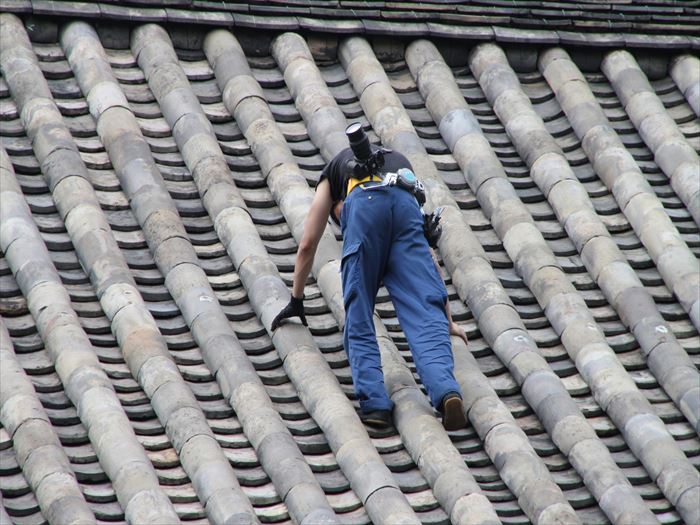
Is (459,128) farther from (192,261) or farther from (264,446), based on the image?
(264,446)

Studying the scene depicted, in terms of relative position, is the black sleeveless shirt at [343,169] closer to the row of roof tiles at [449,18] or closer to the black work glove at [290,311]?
the black work glove at [290,311]

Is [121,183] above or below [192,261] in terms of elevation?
above

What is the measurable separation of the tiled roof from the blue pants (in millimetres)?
161

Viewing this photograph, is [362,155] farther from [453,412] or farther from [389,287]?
[453,412]

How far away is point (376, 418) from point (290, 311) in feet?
2.28

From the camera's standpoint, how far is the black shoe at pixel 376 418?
6.52m

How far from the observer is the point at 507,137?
862 cm

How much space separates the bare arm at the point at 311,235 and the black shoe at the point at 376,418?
68cm

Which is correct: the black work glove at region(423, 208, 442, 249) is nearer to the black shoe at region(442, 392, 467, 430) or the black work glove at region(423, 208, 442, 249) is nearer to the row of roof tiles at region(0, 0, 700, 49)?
the black shoe at region(442, 392, 467, 430)

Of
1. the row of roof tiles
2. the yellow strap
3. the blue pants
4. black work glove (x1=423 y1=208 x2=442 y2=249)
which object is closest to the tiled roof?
the row of roof tiles

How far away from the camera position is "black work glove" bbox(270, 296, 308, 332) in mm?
6848

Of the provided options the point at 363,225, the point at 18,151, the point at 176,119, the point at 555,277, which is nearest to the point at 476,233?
the point at 555,277

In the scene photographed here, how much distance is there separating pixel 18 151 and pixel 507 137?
9.16 ft

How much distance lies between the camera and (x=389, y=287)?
697cm
